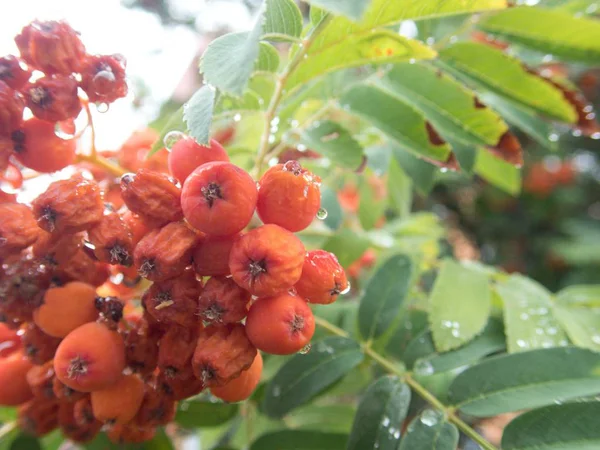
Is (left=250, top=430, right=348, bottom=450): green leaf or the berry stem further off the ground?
the berry stem

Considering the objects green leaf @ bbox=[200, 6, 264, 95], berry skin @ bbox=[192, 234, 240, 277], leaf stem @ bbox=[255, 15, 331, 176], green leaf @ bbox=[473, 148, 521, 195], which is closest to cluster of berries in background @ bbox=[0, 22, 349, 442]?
berry skin @ bbox=[192, 234, 240, 277]

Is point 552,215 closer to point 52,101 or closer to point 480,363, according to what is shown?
point 480,363

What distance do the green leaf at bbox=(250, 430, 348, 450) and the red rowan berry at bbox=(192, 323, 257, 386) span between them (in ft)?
2.01

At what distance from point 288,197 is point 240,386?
35 cm

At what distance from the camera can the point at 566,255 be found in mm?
3039

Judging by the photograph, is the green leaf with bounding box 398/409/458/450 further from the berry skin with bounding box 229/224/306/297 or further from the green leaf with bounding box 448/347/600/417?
the berry skin with bounding box 229/224/306/297

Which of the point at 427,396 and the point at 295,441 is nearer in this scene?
the point at 427,396

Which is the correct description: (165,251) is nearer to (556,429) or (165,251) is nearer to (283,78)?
(283,78)

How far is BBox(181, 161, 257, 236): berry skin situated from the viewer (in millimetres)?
848

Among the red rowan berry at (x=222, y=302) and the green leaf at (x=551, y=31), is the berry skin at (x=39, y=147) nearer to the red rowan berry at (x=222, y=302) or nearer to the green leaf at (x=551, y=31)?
the red rowan berry at (x=222, y=302)

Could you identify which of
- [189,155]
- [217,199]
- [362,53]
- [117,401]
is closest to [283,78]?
[362,53]

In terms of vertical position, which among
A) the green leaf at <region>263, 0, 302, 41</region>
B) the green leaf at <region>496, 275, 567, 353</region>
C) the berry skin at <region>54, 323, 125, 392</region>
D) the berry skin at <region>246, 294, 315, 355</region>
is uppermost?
the green leaf at <region>263, 0, 302, 41</region>

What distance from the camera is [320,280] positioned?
0.90 m

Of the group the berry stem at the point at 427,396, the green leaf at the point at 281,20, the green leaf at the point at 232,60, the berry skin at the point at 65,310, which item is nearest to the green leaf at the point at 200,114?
the green leaf at the point at 232,60
